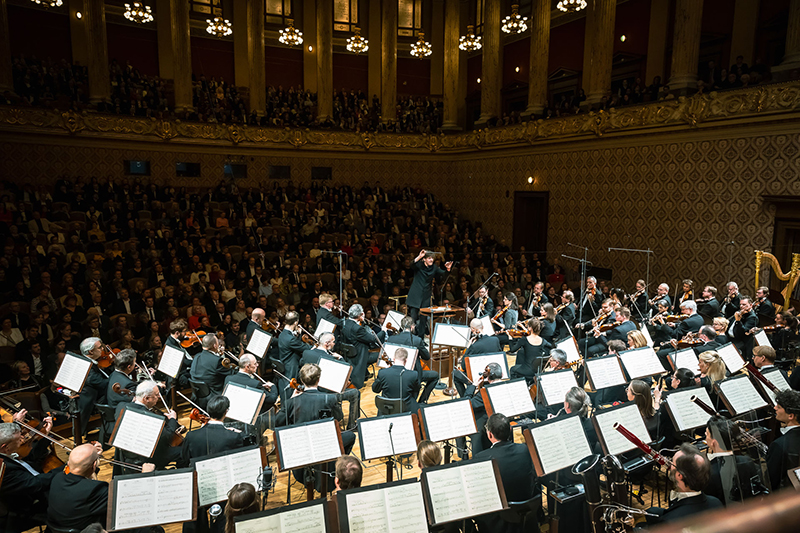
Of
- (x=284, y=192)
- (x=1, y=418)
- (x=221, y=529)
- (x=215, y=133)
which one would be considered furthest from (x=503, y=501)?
(x=215, y=133)

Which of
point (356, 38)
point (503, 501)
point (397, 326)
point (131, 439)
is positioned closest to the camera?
point (503, 501)

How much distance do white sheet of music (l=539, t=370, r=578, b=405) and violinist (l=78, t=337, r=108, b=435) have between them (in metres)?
4.63

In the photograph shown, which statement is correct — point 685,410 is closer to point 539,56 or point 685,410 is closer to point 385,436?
point 385,436

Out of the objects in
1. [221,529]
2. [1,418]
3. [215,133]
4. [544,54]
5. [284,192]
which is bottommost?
[221,529]

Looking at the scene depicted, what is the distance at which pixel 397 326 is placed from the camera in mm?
8039

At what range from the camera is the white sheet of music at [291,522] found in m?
2.84

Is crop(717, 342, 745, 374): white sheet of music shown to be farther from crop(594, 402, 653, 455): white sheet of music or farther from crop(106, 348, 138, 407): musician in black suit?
crop(106, 348, 138, 407): musician in black suit

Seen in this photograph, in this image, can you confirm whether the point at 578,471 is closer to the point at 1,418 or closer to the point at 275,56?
the point at 1,418

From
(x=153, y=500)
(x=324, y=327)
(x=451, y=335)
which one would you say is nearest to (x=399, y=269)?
(x=324, y=327)

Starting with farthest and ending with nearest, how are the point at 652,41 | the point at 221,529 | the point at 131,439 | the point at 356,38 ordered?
the point at 356,38, the point at 652,41, the point at 131,439, the point at 221,529

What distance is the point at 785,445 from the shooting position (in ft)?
12.8

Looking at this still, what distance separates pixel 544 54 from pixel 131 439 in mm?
16008

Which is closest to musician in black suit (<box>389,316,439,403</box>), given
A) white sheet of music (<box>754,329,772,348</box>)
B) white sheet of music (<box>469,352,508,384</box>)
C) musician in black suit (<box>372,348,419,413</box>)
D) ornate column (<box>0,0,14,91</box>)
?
musician in black suit (<box>372,348,419,413</box>)

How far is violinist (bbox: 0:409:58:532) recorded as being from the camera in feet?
11.9
